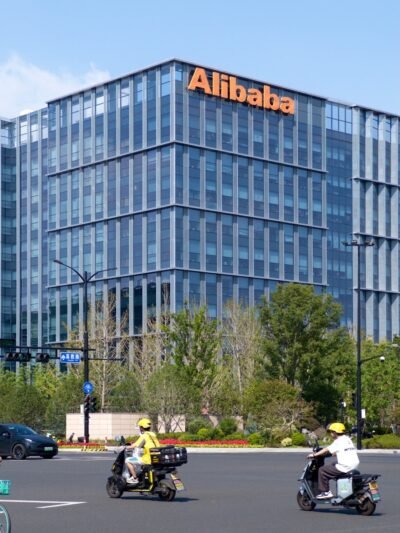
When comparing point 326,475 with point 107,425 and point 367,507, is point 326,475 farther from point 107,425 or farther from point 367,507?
point 107,425

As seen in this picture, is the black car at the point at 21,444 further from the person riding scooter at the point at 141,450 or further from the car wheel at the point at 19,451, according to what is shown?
the person riding scooter at the point at 141,450

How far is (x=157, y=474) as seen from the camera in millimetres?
21344

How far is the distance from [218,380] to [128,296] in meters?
43.6

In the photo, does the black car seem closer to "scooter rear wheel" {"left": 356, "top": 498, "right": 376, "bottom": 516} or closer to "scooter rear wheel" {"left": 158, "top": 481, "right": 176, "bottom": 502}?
"scooter rear wheel" {"left": 158, "top": 481, "right": 176, "bottom": 502}

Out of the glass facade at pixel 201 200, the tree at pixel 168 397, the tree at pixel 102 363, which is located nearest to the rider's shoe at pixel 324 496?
the tree at pixel 168 397

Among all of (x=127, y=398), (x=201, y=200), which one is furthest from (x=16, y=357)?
(x=201, y=200)

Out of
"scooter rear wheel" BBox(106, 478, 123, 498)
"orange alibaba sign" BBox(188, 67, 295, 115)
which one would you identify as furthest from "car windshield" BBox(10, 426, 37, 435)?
"orange alibaba sign" BBox(188, 67, 295, 115)

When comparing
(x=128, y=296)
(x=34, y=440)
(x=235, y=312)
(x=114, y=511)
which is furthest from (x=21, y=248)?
(x=114, y=511)

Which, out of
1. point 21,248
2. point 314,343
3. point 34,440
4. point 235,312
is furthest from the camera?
point 21,248

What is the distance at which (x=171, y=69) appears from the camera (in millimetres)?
113000

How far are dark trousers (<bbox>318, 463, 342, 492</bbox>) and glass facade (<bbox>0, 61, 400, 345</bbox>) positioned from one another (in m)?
88.1

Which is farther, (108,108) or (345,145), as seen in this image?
(345,145)

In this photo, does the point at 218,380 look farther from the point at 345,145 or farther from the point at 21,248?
the point at 21,248

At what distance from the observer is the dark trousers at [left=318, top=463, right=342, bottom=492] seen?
732 inches
